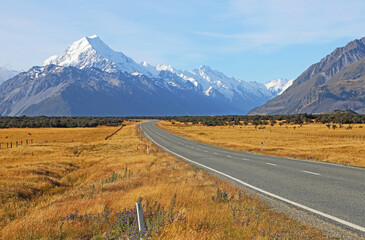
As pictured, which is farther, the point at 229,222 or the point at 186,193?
the point at 186,193

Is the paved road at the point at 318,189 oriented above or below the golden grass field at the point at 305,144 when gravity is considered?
above

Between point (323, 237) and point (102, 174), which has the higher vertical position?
point (323, 237)

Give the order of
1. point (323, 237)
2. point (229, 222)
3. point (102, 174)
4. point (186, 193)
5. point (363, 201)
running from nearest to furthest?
point (323, 237) → point (229, 222) → point (363, 201) → point (186, 193) → point (102, 174)

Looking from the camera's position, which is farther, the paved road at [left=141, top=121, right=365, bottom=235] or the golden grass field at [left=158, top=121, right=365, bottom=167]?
the golden grass field at [left=158, top=121, right=365, bottom=167]

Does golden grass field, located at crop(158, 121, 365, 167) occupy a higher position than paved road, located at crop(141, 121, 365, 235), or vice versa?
paved road, located at crop(141, 121, 365, 235)

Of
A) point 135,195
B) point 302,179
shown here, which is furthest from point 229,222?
point 302,179

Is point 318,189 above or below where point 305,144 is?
above

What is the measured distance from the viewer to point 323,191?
870cm

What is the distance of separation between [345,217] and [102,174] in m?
13.0

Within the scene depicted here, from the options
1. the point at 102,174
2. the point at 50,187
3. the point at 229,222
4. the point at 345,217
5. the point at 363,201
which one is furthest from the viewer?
the point at 102,174

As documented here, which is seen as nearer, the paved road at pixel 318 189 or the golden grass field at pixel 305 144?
the paved road at pixel 318 189

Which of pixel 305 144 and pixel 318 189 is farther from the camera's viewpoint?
pixel 305 144

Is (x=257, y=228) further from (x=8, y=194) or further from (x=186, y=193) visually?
(x=8, y=194)

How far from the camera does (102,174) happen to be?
15938 mm
